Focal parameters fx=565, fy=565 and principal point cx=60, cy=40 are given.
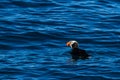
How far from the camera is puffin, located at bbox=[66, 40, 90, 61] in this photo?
1912 centimetres

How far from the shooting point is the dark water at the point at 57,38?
18.0 meters

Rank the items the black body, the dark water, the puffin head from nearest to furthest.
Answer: the dark water
the black body
the puffin head

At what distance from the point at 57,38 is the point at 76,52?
2.18 m

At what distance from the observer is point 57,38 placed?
2138 centimetres

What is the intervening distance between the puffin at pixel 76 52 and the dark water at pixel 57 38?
Result: 0.24m

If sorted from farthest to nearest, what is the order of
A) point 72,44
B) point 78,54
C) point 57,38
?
point 57,38
point 72,44
point 78,54

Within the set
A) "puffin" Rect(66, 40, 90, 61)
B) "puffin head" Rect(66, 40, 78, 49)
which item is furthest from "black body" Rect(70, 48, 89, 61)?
"puffin head" Rect(66, 40, 78, 49)

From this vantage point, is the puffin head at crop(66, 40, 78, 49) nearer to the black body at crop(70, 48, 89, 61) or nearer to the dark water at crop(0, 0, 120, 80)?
the black body at crop(70, 48, 89, 61)

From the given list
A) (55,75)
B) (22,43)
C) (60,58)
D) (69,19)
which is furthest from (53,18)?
(55,75)

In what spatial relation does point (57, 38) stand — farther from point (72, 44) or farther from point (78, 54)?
point (78, 54)

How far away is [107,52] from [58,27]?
→ 356cm

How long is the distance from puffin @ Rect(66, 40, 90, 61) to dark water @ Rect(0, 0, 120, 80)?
0.24 meters

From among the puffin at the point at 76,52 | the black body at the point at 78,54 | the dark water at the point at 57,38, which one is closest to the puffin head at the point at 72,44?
the puffin at the point at 76,52

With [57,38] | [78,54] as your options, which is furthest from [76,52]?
[57,38]
